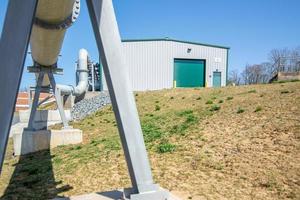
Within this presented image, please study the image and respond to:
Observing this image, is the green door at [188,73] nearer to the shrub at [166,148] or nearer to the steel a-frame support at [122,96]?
the shrub at [166,148]

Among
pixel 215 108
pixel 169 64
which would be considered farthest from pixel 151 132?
pixel 169 64

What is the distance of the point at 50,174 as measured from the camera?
272 inches

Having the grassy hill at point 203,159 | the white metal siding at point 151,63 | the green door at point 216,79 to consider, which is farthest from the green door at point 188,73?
the grassy hill at point 203,159

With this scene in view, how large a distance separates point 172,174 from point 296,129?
304 cm

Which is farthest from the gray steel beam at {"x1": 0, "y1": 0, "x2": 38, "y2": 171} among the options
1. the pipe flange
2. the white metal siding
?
the white metal siding

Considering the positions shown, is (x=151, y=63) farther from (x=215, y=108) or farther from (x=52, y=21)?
(x=52, y=21)

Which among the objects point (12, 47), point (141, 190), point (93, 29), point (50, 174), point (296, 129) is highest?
point (93, 29)

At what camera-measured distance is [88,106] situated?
1830 cm

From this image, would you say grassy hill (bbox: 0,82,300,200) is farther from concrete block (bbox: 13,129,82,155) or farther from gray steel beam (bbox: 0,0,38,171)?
gray steel beam (bbox: 0,0,38,171)

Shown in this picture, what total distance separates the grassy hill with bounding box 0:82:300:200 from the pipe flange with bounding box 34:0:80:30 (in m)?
3.09

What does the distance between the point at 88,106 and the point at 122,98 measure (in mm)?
15410

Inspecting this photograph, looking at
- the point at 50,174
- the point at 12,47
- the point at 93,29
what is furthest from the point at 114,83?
the point at 50,174

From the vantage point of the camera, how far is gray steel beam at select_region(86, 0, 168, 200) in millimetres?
3262

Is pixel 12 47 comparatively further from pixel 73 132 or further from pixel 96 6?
pixel 73 132
